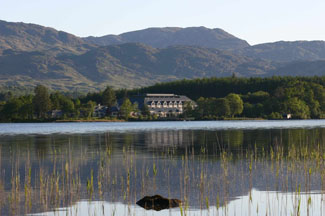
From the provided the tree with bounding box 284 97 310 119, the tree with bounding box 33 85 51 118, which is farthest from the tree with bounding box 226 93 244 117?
the tree with bounding box 33 85 51 118

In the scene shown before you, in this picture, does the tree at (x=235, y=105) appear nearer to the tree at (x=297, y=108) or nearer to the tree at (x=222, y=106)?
the tree at (x=222, y=106)

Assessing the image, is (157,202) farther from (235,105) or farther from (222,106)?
(235,105)

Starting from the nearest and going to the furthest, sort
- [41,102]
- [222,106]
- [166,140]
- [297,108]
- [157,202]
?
[157,202] → [166,140] → [41,102] → [297,108] → [222,106]

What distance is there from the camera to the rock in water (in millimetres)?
20612

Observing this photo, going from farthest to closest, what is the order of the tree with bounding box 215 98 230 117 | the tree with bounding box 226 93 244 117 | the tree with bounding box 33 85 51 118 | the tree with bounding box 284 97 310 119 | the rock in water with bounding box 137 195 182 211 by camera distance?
the tree with bounding box 226 93 244 117 → the tree with bounding box 215 98 230 117 → the tree with bounding box 284 97 310 119 → the tree with bounding box 33 85 51 118 → the rock in water with bounding box 137 195 182 211

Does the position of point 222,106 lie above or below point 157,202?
below

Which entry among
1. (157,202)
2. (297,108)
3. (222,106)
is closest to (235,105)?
(222,106)

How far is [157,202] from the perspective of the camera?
20.9 meters

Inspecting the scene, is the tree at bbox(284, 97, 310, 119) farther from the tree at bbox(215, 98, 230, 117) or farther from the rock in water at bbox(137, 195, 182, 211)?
the rock in water at bbox(137, 195, 182, 211)

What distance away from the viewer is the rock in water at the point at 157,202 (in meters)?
20.6

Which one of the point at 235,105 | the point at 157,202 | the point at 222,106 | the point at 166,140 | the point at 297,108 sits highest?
the point at 157,202

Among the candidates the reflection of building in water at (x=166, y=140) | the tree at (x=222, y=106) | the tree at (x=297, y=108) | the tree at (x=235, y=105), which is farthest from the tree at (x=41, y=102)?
the reflection of building in water at (x=166, y=140)

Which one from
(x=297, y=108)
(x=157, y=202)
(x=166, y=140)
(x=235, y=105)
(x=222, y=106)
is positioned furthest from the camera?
(x=235, y=105)

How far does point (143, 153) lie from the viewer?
142ft
